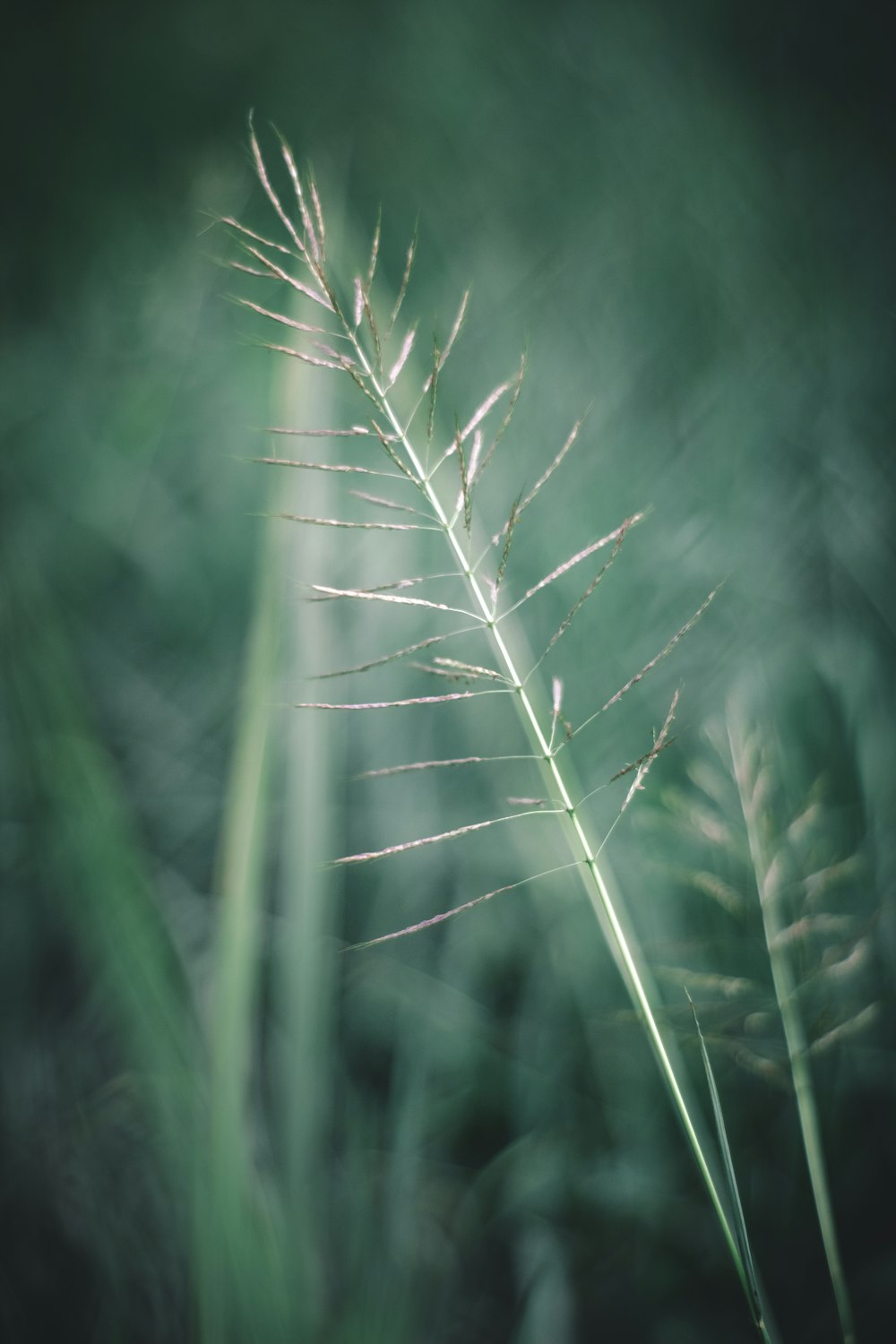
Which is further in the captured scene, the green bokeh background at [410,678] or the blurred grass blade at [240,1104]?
the green bokeh background at [410,678]

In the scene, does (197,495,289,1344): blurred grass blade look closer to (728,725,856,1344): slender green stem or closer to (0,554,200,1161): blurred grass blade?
(0,554,200,1161): blurred grass blade

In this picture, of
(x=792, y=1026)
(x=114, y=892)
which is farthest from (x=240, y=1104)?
(x=792, y=1026)

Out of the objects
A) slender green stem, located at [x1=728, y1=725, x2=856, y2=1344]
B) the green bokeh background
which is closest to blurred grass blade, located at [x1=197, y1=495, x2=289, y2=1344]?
the green bokeh background

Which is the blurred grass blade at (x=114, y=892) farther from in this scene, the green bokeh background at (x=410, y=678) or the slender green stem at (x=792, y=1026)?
the slender green stem at (x=792, y=1026)

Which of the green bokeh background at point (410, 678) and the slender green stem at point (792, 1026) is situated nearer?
the slender green stem at point (792, 1026)

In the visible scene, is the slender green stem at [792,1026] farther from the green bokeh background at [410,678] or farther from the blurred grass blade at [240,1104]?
the blurred grass blade at [240,1104]

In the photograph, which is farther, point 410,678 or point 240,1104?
point 410,678

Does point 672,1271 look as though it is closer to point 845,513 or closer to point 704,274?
point 845,513

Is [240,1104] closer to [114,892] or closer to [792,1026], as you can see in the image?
[114,892]

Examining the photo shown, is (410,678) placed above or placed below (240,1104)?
above

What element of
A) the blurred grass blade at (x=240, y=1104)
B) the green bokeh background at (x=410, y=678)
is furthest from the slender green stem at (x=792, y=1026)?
the blurred grass blade at (x=240, y=1104)

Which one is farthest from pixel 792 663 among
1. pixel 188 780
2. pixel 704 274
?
pixel 188 780
